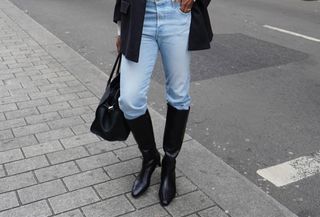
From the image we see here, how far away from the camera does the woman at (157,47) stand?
2.69 metres

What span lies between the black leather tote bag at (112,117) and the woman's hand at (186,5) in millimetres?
576

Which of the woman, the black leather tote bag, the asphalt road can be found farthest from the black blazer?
the asphalt road

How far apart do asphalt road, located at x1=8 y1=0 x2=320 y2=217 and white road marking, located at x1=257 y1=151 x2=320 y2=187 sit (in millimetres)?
53

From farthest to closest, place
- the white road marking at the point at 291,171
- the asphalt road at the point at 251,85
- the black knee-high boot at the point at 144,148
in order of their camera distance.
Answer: the asphalt road at the point at 251,85 → the white road marking at the point at 291,171 → the black knee-high boot at the point at 144,148

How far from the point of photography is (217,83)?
5.73 meters

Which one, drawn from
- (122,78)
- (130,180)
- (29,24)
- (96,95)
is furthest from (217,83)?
(29,24)

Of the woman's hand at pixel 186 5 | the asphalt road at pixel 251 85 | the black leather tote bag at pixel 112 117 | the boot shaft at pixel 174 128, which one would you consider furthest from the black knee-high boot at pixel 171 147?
the asphalt road at pixel 251 85

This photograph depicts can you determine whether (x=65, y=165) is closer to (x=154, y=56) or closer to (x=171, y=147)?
(x=171, y=147)

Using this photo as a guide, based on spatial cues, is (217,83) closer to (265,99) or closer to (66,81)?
(265,99)

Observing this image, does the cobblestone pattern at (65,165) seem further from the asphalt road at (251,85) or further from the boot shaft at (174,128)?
the asphalt road at (251,85)

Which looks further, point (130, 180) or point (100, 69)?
point (100, 69)

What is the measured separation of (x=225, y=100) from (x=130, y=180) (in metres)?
2.14

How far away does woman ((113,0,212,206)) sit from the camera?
8.84 feet

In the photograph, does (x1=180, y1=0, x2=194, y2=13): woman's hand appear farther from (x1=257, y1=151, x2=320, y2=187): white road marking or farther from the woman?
(x1=257, y1=151, x2=320, y2=187): white road marking
